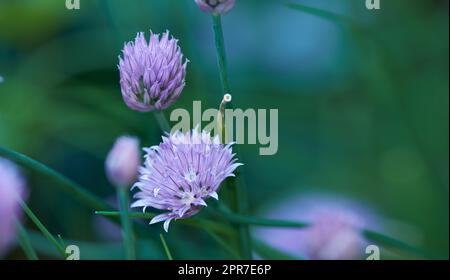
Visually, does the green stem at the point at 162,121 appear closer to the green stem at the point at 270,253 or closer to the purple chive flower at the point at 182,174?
the purple chive flower at the point at 182,174

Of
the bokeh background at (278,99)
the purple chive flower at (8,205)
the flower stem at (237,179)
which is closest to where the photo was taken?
the purple chive flower at (8,205)

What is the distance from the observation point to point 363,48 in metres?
0.95

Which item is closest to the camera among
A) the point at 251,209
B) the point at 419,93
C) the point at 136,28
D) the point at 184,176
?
the point at 184,176

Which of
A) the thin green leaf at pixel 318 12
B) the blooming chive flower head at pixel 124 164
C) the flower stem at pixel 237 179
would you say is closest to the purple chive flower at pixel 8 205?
the blooming chive flower head at pixel 124 164

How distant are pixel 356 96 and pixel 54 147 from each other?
388 mm

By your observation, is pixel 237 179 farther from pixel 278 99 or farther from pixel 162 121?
pixel 278 99

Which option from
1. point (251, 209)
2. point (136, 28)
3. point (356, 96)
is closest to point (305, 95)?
point (356, 96)

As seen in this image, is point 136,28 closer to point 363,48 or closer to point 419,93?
point 363,48

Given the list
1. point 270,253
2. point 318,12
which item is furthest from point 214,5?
point 270,253

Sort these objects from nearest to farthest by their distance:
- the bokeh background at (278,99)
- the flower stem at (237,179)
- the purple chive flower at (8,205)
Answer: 1. the purple chive flower at (8,205)
2. the flower stem at (237,179)
3. the bokeh background at (278,99)

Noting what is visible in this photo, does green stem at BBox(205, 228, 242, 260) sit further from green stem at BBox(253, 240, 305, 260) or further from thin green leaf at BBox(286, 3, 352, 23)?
thin green leaf at BBox(286, 3, 352, 23)

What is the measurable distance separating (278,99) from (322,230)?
269 mm

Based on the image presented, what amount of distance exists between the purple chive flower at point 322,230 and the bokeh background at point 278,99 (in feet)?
0.08

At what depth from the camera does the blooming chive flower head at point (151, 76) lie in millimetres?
672
